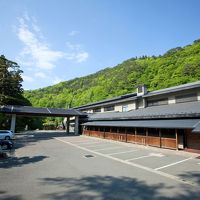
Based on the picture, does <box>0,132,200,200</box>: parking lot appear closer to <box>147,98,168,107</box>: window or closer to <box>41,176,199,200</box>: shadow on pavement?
<box>41,176,199,200</box>: shadow on pavement

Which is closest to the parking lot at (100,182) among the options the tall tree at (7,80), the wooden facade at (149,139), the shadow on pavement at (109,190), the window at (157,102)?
the shadow on pavement at (109,190)

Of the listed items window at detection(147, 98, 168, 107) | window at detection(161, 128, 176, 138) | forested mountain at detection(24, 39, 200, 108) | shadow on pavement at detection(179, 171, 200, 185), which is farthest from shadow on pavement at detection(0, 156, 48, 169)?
forested mountain at detection(24, 39, 200, 108)

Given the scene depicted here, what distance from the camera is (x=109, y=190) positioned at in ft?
17.5

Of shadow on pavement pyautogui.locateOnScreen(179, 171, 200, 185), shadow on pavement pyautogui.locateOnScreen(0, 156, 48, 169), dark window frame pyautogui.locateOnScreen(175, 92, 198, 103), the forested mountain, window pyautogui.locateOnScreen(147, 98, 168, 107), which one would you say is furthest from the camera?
the forested mountain

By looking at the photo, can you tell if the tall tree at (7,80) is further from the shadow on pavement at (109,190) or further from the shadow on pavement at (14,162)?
the shadow on pavement at (109,190)

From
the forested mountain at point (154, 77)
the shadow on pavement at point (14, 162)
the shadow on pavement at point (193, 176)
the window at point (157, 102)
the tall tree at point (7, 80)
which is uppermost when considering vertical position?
the forested mountain at point (154, 77)

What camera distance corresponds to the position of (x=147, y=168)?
813 cm

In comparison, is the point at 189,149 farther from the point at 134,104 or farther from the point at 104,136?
the point at 104,136

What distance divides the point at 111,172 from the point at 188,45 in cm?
8493

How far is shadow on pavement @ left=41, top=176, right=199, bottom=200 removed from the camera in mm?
4816

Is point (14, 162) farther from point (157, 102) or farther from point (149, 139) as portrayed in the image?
point (157, 102)

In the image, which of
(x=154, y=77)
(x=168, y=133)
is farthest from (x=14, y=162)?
(x=154, y=77)

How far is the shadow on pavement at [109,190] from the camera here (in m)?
4.82

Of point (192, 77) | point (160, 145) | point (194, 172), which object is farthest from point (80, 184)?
point (192, 77)
